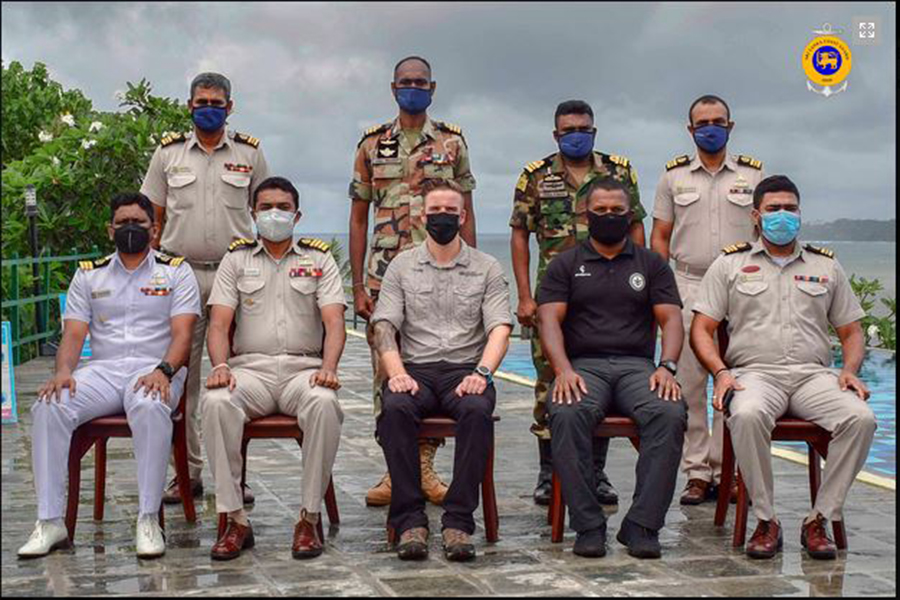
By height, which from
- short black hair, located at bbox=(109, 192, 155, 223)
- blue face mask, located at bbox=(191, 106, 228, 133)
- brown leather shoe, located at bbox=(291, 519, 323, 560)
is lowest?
brown leather shoe, located at bbox=(291, 519, 323, 560)

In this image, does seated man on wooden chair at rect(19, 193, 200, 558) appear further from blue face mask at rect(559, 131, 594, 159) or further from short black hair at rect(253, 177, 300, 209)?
blue face mask at rect(559, 131, 594, 159)

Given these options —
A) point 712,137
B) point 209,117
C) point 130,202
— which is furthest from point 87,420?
point 712,137

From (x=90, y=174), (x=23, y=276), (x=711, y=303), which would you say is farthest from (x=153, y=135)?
(x=711, y=303)

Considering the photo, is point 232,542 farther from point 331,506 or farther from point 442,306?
point 442,306

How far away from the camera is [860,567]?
509 centimetres

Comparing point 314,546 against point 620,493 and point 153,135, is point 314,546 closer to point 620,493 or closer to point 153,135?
point 620,493

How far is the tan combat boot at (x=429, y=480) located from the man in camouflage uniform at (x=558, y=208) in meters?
0.47

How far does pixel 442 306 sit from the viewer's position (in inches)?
229

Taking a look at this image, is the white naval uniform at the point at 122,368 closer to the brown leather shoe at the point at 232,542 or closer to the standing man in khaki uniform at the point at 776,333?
the brown leather shoe at the point at 232,542

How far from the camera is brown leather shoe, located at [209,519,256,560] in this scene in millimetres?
5180

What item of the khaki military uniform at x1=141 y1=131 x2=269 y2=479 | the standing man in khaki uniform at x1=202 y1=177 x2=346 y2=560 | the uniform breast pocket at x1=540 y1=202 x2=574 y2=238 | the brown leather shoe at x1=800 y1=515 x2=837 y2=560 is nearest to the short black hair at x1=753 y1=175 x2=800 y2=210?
the uniform breast pocket at x1=540 y1=202 x2=574 y2=238

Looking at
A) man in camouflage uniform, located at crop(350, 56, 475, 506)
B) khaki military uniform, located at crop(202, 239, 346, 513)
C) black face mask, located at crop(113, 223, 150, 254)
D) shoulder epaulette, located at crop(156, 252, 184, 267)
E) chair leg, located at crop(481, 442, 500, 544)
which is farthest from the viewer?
man in camouflage uniform, located at crop(350, 56, 475, 506)

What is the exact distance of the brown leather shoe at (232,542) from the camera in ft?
17.0

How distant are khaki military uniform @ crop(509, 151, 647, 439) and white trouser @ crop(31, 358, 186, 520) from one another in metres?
1.91
